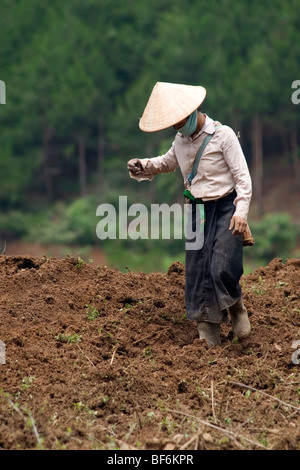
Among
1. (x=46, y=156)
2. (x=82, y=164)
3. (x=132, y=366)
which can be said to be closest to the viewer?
(x=132, y=366)

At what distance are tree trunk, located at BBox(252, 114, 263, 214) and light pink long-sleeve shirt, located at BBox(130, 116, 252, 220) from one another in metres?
27.4

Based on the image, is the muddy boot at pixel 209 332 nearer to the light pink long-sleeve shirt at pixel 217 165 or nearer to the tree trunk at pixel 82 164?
the light pink long-sleeve shirt at pixel 217 165

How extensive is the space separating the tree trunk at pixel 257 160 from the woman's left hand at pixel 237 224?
27.7 metres

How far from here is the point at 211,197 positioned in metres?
5.30

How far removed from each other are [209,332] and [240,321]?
0.23m

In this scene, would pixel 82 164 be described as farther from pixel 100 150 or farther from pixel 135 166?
pixel 135 166

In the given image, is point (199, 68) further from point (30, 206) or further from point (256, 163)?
point (30, 206)

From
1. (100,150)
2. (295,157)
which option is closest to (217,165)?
(295,157)

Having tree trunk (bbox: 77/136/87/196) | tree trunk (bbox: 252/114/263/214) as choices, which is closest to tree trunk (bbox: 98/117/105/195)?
tree trunk (bbox: 77/136/87/196)

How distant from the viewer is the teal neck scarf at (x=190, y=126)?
5.19 metres

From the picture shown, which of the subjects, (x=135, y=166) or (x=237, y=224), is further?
(x=135, y=166)

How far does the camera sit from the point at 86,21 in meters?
39.2

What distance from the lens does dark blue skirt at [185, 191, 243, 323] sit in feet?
17.2

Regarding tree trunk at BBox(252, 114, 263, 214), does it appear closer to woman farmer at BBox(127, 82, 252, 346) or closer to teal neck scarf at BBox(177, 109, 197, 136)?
woman farmer at BBox(127, 82, 252, 346)
